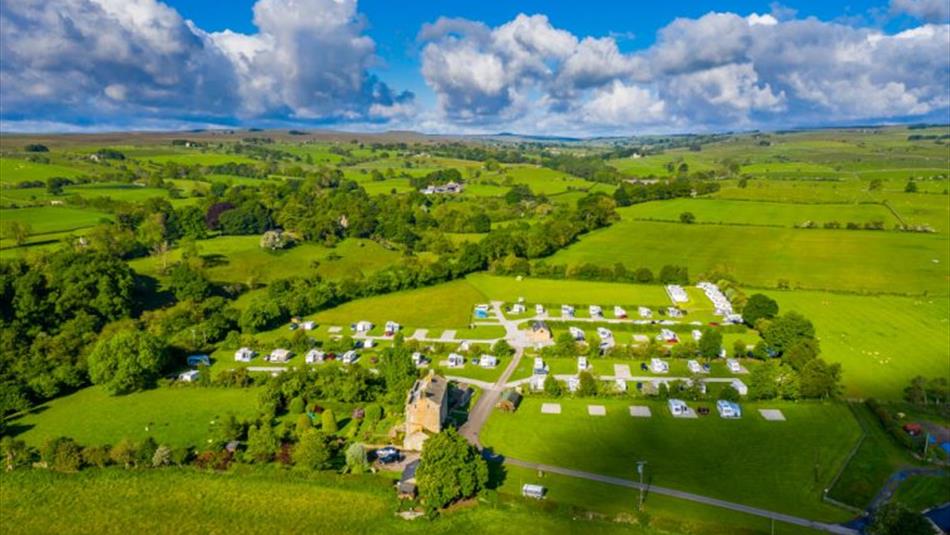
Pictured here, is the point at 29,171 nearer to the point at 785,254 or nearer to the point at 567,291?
the point at 567,291

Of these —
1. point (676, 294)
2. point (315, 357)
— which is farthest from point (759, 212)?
point (315, 357)

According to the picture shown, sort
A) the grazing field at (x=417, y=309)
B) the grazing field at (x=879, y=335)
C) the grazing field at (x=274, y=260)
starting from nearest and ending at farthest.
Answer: the grazing field at (x=879, y=335) → the grazing field at (x=417, y=309) → the grazing field at (x=274, y=260)

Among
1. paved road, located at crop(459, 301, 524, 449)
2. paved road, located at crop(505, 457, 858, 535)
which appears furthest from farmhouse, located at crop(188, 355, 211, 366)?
paved road, located at crop(505, 457, 858, 535)

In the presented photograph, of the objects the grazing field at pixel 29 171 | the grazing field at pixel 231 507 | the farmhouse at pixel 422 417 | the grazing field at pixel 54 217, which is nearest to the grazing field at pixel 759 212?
the farmhouse at pixel 422 417

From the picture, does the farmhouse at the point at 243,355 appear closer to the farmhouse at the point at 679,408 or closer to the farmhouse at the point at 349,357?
the farmhouse at the point at 349,357

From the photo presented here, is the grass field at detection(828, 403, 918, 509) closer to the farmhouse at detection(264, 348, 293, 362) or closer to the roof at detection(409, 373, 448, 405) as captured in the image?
the roof at detection(409, 373, 448, 405)

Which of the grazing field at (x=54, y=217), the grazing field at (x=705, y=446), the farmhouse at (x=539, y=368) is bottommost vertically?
the grazing field at (x=705, y=446)

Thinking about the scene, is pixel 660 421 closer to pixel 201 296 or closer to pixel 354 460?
pixel 354 460
